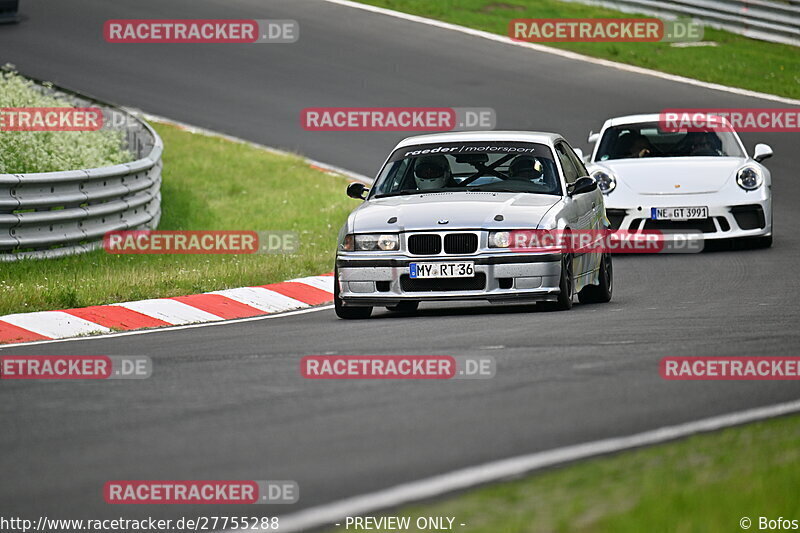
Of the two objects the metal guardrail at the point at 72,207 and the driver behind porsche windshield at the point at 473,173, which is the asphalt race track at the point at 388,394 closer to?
the driver behind porsche windshield at the point at 473,173

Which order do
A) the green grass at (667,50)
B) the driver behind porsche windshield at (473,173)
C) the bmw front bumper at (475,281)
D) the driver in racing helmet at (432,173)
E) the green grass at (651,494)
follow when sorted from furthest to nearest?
1. the green grass at (667,50)
2. the driver in racing helmet at (432,173)
3. the driver behind porsche windshield at (473,173)
4. the bmw front bumper at (475,281)
5. the green grass at (651,494)

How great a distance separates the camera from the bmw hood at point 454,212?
10664mm

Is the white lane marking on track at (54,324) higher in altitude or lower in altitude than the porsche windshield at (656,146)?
lower

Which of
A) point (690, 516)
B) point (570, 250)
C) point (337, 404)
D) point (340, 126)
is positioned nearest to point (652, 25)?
point (340, 126)

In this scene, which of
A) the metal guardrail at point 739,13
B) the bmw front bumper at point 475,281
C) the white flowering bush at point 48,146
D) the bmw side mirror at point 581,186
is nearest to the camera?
the bmw front bumper at point 475,281

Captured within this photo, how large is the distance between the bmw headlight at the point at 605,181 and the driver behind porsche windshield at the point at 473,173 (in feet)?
12.1

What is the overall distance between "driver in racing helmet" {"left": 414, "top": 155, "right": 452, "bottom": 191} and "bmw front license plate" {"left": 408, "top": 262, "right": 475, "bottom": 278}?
4.26 ft

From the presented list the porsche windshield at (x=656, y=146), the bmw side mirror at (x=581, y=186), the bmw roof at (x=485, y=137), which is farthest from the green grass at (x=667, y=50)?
the bmw side mirror at (x=581, y=186)

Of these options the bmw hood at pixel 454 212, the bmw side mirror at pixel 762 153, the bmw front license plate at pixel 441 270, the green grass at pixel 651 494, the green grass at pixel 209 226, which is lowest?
the green grass at pixel 209 226

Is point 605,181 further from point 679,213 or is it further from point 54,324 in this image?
point 54,324

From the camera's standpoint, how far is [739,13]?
28609 millimetres

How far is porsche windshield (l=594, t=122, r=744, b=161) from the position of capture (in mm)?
16406

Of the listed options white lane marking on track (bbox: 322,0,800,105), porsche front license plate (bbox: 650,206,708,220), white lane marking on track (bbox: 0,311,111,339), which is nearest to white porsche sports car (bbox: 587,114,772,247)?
porsche front license plate (bbox: 650,206,708,220)

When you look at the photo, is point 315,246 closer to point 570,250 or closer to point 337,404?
point 570,250
